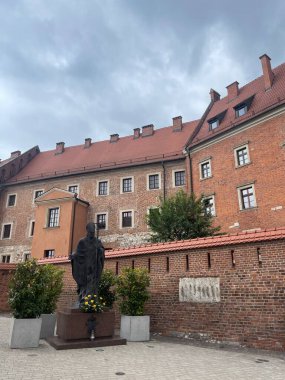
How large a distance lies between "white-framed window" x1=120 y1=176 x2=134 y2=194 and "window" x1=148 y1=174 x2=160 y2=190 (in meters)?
1.48

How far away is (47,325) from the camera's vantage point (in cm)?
943

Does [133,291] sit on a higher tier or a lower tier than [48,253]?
lower

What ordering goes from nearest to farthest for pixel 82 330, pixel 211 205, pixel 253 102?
pixel 82 330 < pixel 211 205 < pixel 253 102

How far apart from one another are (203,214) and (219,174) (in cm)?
454

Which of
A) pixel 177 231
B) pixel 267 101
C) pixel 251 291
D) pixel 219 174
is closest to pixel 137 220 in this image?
pixel 219 174

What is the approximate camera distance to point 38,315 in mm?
8250

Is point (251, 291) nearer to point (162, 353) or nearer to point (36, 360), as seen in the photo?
point (162, 353)

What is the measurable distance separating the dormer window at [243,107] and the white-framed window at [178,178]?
Result: 5931 mm

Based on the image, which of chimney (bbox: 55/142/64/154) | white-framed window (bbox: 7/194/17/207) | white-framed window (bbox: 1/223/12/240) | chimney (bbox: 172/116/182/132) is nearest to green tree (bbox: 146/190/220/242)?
chimney (bbox: 172/116/182/132)

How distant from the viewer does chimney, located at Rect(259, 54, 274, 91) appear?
2164 cm

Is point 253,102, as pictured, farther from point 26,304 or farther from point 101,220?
point 26,304

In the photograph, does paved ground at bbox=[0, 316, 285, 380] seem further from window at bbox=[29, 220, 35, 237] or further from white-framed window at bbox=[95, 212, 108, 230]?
window at bbox=[29, 220, 35, 237]

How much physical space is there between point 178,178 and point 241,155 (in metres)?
5.77

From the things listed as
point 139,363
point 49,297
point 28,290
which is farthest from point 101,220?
point 139,363
